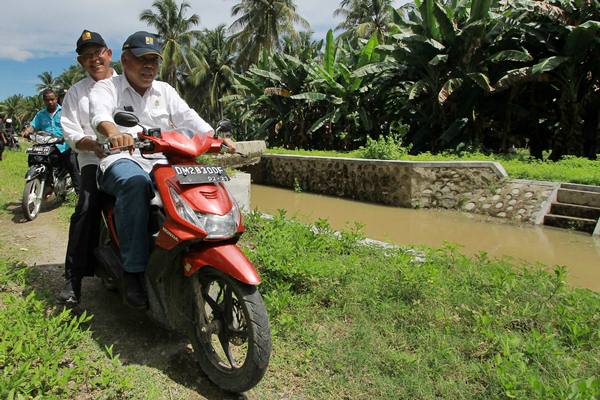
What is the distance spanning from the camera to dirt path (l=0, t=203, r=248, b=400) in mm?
2389

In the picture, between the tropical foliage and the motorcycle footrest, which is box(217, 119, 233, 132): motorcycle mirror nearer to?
the motorcycle footrest

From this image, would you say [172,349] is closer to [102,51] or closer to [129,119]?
[129,119]

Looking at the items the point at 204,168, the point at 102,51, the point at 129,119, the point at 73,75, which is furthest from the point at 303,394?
the point at 73,75

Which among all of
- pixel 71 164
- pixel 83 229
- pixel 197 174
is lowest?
pixel 71 164

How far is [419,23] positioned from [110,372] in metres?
12.5

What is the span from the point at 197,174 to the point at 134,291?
0.84 metres

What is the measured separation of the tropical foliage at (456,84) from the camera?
1129cm

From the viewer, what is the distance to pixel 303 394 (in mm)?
2354

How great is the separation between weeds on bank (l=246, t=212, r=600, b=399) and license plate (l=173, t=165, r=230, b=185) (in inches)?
42.4

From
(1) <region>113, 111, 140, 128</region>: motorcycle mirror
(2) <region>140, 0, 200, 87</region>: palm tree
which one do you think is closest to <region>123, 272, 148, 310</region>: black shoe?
(1) <region>113, 111, 140, 128</region>: motorcycle mirror

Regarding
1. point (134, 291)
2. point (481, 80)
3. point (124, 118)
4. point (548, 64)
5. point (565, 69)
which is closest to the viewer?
point (124, 118)

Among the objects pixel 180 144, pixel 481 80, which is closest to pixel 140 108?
pixel 180 144

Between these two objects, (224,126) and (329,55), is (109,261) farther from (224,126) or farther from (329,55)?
(329,55)

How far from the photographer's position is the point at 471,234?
7.46 metres
